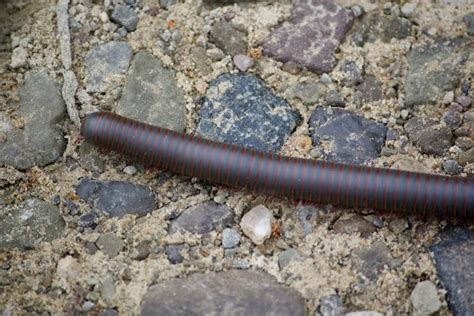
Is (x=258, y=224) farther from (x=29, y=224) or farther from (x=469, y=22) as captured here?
(x=469, y=22)

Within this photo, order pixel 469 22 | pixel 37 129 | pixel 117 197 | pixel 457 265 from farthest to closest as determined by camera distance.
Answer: pixel 469 22
pixel 37 129
pixel 117 197
pixel 457 265

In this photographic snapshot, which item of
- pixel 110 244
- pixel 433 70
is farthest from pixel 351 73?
pixel 110 244

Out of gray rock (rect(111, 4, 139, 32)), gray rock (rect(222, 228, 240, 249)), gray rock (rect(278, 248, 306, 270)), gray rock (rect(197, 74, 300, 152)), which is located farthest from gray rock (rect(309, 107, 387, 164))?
gray rock (rect(111, 4, 139, 32))

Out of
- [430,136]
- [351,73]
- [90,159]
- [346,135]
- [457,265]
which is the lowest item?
[90,159]

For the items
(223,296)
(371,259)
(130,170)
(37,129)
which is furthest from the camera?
(37,129)

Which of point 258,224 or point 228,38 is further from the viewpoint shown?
point 228,38

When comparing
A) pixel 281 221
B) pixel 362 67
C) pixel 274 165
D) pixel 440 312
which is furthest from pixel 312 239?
pixel 362 67

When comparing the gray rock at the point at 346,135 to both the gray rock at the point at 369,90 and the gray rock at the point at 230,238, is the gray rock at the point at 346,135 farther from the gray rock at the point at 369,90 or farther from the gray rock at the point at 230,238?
the gray rock at the point at 230,238
